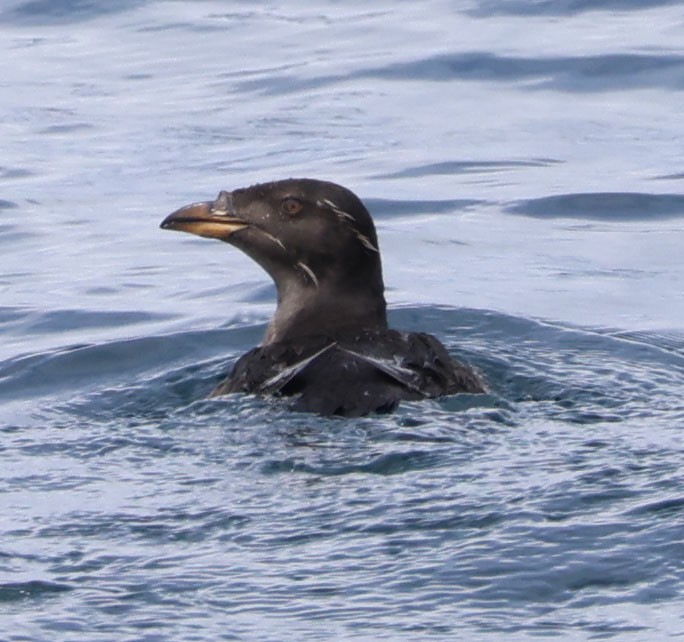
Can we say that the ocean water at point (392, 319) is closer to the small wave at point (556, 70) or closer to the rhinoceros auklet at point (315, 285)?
the small wave at point (556, 70)

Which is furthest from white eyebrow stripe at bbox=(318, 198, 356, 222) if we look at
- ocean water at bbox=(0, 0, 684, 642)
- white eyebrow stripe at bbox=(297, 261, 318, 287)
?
ocean water at bbox=(0, 0, 684, 642)

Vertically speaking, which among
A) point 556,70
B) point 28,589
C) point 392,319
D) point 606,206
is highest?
point 556,70

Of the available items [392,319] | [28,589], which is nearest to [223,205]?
[392,319]

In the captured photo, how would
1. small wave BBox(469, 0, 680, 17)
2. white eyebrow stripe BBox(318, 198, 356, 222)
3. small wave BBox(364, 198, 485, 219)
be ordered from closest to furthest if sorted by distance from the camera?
white eyebrow stripe BBox(318, 198, 356, 222) → small wave BBox(364, 198, 485, 219) → small wave BBox(469, 0, 680, 17)

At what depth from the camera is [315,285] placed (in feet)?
27.3

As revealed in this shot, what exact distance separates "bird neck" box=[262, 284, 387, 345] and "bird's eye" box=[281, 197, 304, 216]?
1.09 feet

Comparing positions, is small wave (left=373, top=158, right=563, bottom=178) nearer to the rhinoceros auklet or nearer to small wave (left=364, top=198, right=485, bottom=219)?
small wave (left=364, top=198, right=485, bottom=219)

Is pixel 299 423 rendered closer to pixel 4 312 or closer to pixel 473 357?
pixel 473 357

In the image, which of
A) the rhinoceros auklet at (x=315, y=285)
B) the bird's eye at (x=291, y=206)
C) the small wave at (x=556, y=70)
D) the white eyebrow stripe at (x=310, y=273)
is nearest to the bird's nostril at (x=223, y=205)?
the rhinoceros auklet at (x=315, y=285)

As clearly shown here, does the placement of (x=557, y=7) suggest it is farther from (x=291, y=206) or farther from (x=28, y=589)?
(x=28, y=589)

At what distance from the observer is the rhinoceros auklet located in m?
7.59

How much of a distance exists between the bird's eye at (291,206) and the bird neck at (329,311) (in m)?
0.33

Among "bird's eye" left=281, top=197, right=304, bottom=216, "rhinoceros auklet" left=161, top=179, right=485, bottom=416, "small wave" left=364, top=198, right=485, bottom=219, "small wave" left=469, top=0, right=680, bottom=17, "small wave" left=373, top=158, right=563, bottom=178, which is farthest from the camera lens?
"small wave" left=469, top=0, right=680, bottom=17

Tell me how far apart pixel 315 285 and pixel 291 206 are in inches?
13.7
